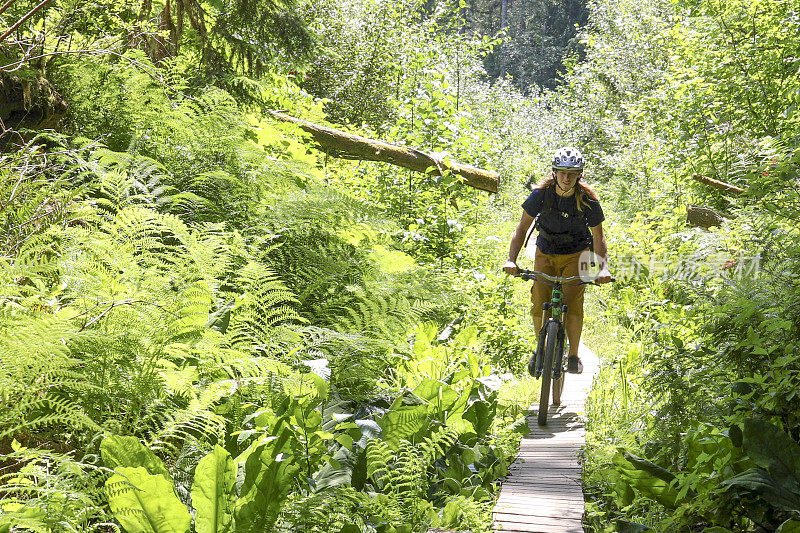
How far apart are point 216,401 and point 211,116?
10.4 ft

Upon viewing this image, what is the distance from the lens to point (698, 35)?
923 centimetres

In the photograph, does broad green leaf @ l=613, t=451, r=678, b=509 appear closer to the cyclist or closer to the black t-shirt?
the cyclist

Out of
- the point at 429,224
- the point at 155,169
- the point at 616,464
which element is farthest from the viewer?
the point at 429,224

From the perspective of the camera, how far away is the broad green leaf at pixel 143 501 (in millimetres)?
2598

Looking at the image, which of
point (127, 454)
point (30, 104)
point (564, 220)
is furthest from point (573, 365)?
point (30, 104)

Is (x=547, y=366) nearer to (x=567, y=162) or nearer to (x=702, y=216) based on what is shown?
(x=567, y=162)

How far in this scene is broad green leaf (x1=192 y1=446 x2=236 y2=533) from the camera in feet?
8.89

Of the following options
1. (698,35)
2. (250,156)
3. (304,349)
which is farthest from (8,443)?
(698,35)

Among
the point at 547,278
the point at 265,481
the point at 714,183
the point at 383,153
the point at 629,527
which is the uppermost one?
the point at 383,153

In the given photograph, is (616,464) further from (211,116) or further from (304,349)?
(211,116)

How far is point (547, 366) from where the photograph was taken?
18.4 ft

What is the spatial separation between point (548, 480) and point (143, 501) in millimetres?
2751

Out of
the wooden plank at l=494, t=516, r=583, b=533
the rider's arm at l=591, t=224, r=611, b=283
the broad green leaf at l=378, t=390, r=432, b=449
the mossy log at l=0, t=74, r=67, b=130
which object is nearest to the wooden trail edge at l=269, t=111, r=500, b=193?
the mossy log at l=0, t=74, r=67, b=130

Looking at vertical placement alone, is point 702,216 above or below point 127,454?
above
